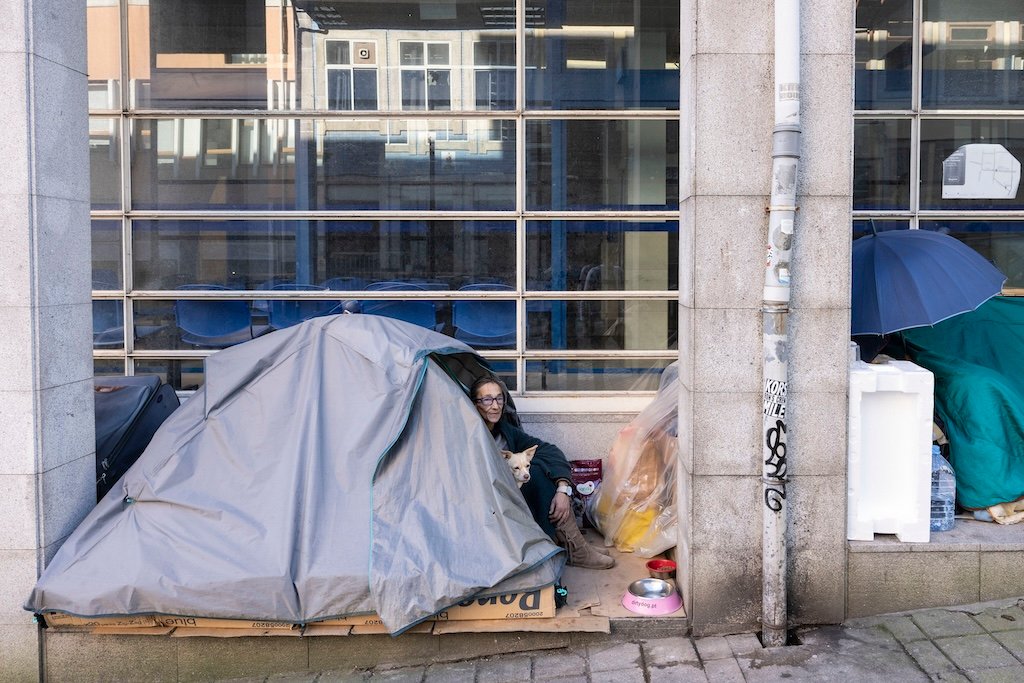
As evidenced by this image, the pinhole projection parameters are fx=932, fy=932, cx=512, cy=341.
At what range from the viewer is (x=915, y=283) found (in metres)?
5.09

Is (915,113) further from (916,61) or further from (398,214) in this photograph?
(398,214)

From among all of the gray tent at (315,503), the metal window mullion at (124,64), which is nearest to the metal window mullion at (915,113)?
the gray tent at (315,503)

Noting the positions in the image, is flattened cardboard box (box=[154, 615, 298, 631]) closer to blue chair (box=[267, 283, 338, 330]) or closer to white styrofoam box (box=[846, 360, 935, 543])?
blue chair (box=[267, 283, 338, 330])

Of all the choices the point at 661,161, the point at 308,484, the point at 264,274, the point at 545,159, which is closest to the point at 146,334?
the point at 264,274

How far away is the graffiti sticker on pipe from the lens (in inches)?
181

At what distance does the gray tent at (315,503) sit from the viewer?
4.35 meters

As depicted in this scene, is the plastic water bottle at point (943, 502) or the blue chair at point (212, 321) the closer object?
the plastic water bottle at point (943, 502)

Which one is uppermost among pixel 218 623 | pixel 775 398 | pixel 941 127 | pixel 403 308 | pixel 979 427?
pixel 941 127

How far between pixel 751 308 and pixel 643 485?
1.53 meters

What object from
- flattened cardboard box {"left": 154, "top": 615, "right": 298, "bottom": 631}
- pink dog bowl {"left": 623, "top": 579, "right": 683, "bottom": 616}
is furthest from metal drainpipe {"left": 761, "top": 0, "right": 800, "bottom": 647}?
flattened cardboard box {"left": 154, "top": 615, "right": 298, "bottom": 631}

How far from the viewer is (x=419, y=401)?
4.87 metres

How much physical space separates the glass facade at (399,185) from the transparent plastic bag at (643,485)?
2.23 ft

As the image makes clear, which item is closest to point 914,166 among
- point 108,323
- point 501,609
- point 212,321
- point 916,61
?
point 916,61

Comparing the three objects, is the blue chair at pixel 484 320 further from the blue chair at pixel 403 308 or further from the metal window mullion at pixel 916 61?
the metal window mullion at pixel 916 61
